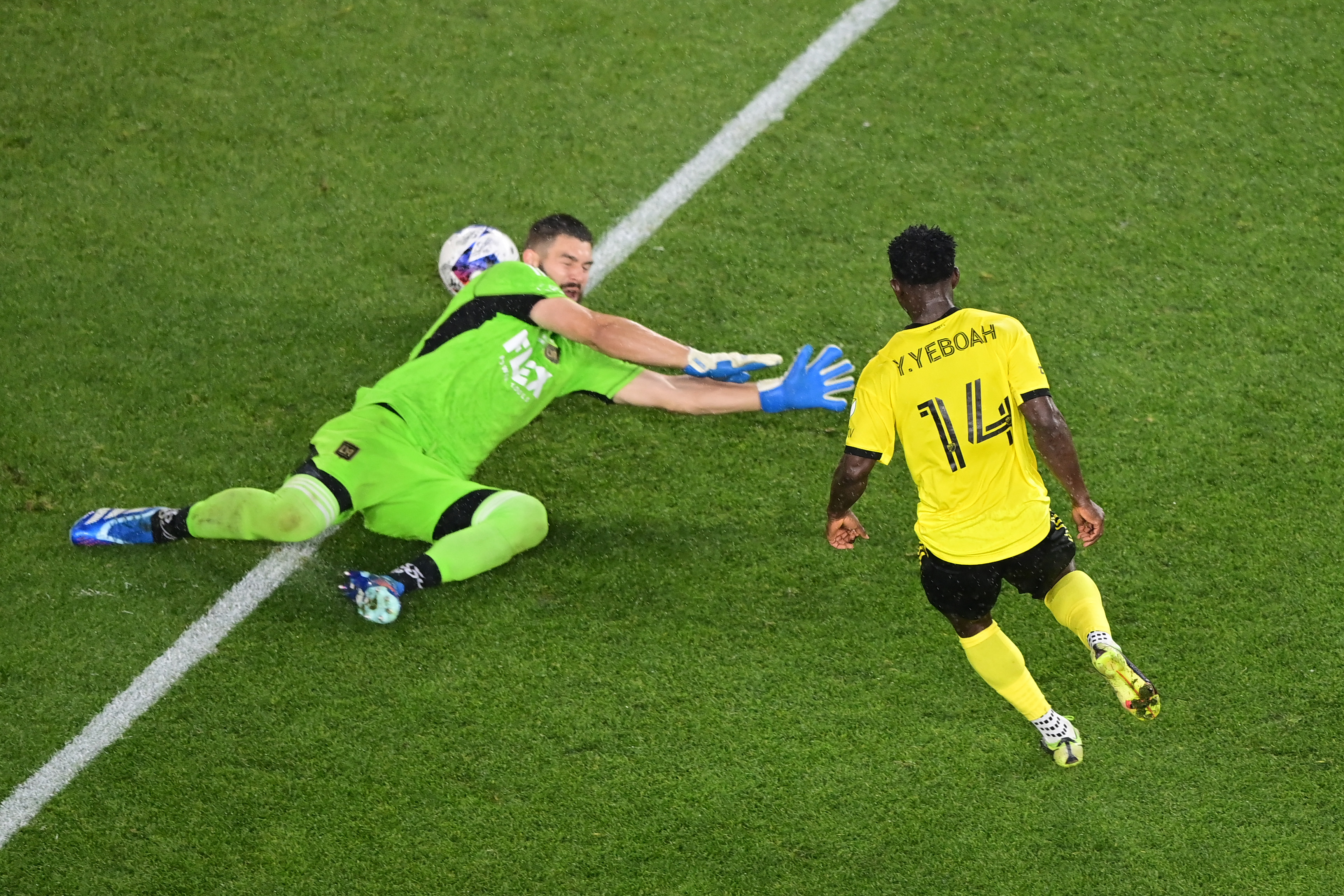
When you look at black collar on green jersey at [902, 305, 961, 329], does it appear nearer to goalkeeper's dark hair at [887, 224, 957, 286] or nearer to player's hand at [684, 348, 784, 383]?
goalkeeper's dark hair at [887, 224, 957, 286]

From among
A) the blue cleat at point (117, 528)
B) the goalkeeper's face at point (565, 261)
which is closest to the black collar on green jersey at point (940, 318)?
the goalkeeper's face at point (565, 261)

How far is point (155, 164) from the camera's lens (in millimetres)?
7582

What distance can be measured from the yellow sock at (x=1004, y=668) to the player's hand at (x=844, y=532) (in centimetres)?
55

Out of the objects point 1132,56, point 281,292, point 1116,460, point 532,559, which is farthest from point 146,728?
point 1132,56

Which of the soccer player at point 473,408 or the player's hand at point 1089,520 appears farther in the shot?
the soccer player at point 473,408

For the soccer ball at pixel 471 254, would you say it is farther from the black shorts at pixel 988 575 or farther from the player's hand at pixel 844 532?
the black shorts at pixel 988 575

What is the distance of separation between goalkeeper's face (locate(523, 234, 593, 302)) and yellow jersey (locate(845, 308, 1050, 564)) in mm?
1996

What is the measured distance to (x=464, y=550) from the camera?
553 centimetres

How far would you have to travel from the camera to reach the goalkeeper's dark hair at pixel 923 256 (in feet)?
14.1

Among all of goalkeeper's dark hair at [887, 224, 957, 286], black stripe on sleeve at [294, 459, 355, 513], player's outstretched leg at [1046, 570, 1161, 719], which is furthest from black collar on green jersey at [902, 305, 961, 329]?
black stripe on sleeve at [294, 459, 355, 513]

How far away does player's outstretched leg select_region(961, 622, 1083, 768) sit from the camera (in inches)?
189

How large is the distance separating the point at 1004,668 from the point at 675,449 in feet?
6.69

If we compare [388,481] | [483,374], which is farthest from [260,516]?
[483,374]

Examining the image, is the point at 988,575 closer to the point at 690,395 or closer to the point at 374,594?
the point at 690,395
